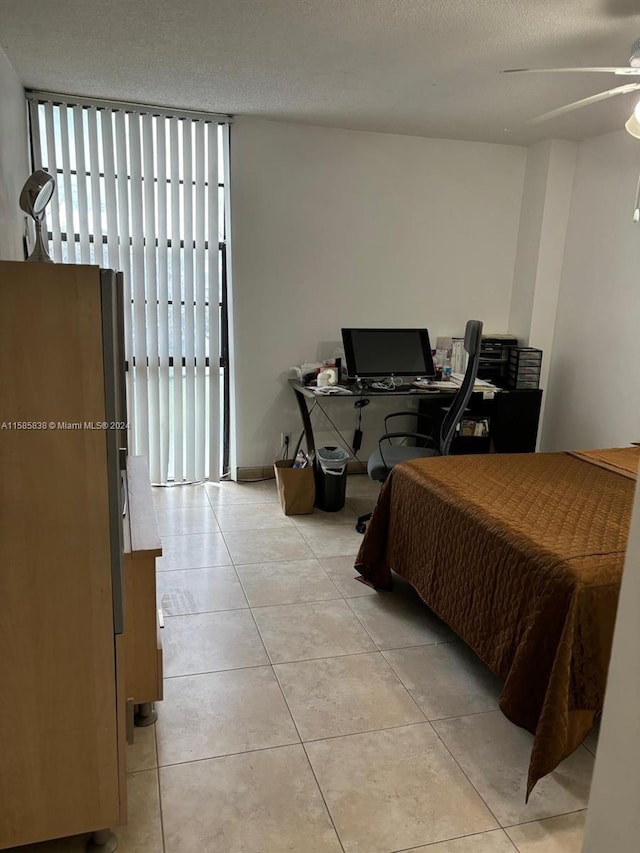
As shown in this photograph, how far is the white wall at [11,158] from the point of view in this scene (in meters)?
2.99

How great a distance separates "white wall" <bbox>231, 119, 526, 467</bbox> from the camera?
14.4 ft

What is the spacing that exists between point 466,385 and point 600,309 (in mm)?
1538

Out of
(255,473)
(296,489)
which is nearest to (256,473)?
(255,473)

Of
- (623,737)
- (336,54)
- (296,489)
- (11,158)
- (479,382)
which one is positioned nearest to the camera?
(623,737)

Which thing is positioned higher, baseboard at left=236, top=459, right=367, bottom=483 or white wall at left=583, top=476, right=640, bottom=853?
white wall at left=583, top=476, right=640, bottom=853

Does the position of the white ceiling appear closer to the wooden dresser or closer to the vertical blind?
the vertical blind

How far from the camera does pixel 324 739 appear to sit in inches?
83.0

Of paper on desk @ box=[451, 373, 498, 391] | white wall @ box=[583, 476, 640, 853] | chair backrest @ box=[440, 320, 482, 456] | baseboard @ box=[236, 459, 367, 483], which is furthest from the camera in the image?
baseboard @ box=[236, 459, 367, 483]

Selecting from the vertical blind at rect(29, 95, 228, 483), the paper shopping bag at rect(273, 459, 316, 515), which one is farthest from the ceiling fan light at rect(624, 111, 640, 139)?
the vertical blind at rect(29, 95, 228, 483)

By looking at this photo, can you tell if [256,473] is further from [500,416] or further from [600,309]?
[600,309]

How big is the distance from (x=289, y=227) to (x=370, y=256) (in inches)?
25.5

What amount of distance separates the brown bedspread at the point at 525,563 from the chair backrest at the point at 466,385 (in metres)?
0.45

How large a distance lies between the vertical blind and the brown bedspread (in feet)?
6.33

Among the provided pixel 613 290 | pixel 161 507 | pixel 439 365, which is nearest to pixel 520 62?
pixel 613 290
